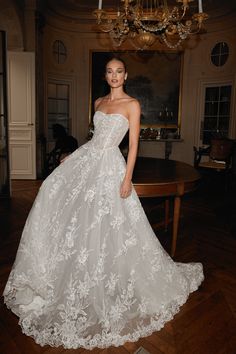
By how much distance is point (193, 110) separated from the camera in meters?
7.56

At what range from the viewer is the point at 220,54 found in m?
7.10

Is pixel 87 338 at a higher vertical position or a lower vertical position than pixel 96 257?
lower

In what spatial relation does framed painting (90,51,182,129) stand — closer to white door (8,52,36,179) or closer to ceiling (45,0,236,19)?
ceiling (45,0,236,19)

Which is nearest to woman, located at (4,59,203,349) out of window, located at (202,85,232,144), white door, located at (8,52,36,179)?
white door, located at (8,52,36,179)

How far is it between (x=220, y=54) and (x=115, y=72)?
19.5 ft

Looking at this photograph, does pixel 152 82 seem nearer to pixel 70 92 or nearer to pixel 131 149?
pixel 70 92

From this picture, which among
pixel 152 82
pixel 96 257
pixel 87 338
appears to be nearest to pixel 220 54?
pixel 152 82

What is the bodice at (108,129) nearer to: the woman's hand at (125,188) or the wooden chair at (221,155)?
the woman's hand at (125,188)

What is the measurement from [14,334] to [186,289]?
1.20 metres

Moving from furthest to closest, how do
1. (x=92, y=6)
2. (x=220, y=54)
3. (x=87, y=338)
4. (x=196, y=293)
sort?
(x=220, y=54)
(x=92, y=6)
(x=196, y=293)
(x=87, y=338)

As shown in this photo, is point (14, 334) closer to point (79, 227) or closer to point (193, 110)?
point (79, 227)

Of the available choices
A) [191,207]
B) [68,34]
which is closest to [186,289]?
[191,207]

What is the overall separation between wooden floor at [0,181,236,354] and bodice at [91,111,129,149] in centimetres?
125

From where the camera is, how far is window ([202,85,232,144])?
23.7 feet
